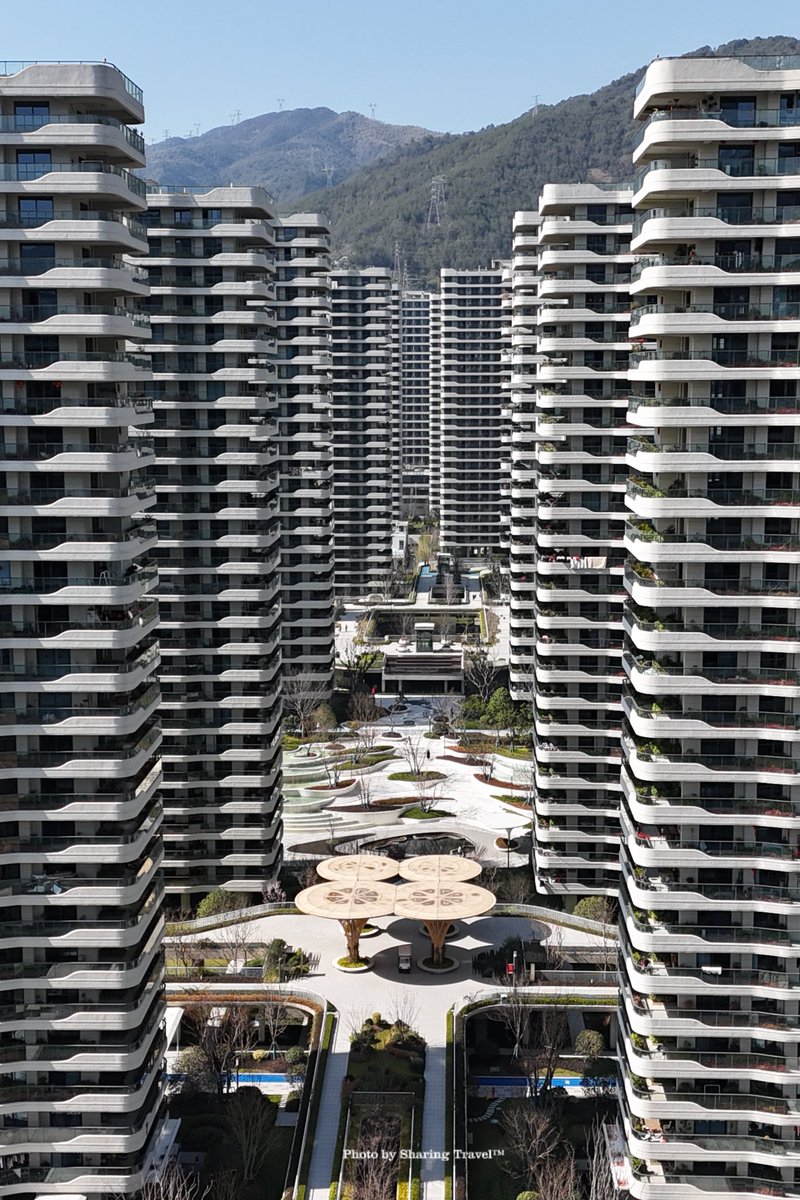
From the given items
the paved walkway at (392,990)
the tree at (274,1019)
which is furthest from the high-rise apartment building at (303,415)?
the tree at (274,1019)

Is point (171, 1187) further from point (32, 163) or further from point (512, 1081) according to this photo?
point (32, 163)

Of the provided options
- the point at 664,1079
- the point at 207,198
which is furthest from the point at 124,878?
the point at 207,198

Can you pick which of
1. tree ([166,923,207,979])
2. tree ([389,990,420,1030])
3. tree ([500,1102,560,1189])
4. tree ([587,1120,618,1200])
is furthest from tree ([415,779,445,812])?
tree ([587,1120,618,1200])

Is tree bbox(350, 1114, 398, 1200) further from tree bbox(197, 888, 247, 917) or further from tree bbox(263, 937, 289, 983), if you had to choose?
tree bbox(197, 888, 247, 917)

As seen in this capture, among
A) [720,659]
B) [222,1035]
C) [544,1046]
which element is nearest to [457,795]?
[544,1046]

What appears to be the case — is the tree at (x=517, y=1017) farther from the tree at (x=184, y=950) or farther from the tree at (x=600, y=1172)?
the tree at (x=184, y=950)
